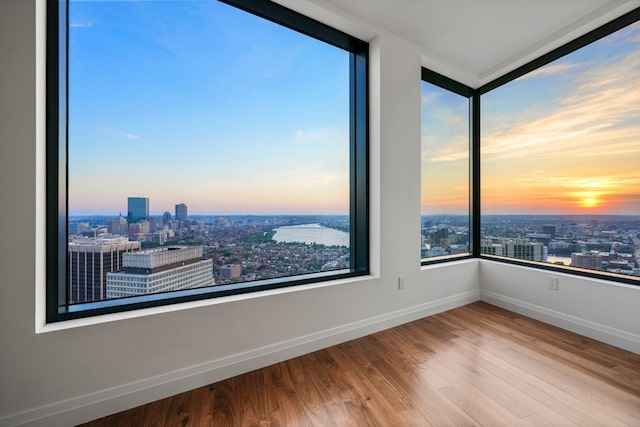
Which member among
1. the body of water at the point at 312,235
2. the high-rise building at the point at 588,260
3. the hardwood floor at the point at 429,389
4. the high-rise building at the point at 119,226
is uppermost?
the high-rise building at the point at 119,226

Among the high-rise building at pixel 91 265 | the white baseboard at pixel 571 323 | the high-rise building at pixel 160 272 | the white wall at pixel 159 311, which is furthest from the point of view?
the white baseboard at pixel 571 323

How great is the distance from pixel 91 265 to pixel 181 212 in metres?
0.55

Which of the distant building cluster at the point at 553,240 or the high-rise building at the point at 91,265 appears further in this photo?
the distant building cluster at the point at 553,240

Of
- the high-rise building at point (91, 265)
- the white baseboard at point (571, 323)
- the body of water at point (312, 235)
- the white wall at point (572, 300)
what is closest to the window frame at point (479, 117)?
the white wall at point (572, 300)

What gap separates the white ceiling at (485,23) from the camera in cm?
200

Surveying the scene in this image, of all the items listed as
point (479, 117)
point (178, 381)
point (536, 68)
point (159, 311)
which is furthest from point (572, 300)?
point (159, 311)

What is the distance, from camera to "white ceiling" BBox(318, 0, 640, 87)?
2.00 meters

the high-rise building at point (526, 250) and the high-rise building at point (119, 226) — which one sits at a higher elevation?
the high-rise building at point (119, 226)

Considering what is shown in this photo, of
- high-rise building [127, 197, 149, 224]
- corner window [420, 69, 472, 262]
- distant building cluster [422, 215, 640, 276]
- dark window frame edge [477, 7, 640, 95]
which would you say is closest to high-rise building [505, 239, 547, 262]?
distant building cluster [422, 215, 640, 276]

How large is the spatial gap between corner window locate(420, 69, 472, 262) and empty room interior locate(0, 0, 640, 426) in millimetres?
32

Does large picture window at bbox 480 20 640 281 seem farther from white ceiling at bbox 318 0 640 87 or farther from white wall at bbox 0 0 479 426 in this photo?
white wall at bbox 0 0 479 426

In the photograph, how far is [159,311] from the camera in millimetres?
1488

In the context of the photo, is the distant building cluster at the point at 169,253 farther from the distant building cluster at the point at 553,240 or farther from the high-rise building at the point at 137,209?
the distant building cluster at the point at 553,240

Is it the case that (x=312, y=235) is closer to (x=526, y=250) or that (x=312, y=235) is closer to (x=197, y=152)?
(x=197, y=152)
